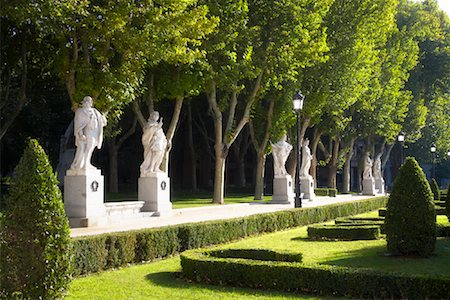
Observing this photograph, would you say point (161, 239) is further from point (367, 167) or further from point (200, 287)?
point (367, 167)

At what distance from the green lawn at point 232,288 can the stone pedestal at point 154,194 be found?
6154 mm

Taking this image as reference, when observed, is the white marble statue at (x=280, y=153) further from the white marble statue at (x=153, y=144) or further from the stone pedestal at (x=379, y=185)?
the stone pedestal at (x=379, y=185)

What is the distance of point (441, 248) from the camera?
15516 mm

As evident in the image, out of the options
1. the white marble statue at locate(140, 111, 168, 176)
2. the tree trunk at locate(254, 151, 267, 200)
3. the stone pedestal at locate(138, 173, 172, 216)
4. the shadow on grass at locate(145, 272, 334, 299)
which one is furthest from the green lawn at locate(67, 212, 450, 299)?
the tree trunk at locate(254, 151, 267, 200)

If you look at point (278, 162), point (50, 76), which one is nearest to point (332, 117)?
point (278, 162)

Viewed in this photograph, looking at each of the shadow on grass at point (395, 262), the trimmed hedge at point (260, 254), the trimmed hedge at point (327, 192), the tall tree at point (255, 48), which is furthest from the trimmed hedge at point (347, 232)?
the trimmed hedge at point (327, 192)

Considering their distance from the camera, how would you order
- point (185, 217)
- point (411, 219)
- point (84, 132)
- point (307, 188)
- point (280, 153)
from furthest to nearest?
point (307, 188)
point (280, 153)
point (185, 217)
point (84, 132)
point (411, 219)

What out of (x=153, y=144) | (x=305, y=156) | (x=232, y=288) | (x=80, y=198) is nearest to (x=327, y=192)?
(x=305, y=156)

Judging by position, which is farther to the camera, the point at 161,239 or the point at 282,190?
the point at 282,190

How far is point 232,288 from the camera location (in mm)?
10562

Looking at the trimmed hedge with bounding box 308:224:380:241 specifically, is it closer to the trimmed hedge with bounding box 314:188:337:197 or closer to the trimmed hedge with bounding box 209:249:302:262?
the trimmed hedge with bounding box 209:249:302:262

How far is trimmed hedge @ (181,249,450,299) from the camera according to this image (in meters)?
9.42

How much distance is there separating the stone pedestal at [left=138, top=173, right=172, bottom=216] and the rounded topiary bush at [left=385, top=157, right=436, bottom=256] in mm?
11225

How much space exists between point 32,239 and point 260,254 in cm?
545
